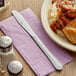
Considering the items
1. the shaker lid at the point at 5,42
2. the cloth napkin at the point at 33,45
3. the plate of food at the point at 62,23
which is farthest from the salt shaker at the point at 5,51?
the plate of food at the point at 62,23

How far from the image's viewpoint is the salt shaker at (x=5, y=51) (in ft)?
3.80

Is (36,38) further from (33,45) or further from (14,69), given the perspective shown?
(14,69)

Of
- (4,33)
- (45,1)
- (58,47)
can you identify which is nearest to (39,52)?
(58,47)

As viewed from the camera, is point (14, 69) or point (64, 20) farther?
point (64, 20)

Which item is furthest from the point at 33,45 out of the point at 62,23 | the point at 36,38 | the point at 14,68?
the point at 14,68

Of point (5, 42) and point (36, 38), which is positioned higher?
point (5, 42)

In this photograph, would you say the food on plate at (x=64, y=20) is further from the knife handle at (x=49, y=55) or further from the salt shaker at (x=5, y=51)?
the salt shaker at (x=5, y=51)

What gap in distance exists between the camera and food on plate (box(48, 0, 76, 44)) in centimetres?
133

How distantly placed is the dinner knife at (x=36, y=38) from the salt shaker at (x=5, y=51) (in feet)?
0.55

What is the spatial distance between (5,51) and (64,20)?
344 mm

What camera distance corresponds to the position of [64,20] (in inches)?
54.0

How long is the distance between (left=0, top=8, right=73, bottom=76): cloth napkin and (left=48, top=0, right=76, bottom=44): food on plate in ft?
0.20

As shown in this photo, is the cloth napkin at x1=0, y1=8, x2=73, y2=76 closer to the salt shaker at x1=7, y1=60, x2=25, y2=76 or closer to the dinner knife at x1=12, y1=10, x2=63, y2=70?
the dinner knife at x1=12, y1=10, x2=63, y2=70

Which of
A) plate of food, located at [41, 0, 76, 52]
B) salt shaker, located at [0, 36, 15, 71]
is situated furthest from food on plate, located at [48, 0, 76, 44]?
salt shaker, located at [0, 36, 15, 71]
